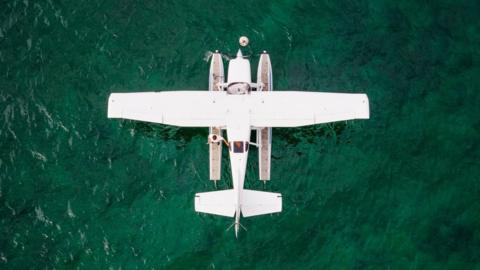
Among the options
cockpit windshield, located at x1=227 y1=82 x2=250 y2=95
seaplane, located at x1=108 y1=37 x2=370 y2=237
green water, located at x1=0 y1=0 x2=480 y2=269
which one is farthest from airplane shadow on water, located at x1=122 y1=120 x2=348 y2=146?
cockpit windshield, located at x1=227 y1=82 x2=250 y2=95

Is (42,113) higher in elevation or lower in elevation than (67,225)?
higher

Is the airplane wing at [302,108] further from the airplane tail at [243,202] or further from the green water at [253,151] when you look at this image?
the airplane tail at [243,202]

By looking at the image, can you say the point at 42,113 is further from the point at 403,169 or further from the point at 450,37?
the point at 450,37

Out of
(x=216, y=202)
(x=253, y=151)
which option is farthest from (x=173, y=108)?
(x=216, y=202)

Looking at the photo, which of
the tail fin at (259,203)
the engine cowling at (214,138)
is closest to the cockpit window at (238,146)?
Result: the engine cowling at (214,138)

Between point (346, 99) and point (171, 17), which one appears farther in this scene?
point (171, 17)

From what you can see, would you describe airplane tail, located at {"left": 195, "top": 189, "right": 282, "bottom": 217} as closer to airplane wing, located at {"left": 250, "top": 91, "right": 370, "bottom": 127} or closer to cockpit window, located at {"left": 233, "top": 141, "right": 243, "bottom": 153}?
cockpit window, located at {"left": 233, "top": 141, "right": 243, "bottom": 153}

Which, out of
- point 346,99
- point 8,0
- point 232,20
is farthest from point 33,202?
point 346,99
